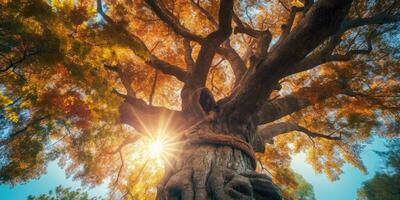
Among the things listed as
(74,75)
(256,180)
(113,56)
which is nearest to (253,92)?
(256,180)

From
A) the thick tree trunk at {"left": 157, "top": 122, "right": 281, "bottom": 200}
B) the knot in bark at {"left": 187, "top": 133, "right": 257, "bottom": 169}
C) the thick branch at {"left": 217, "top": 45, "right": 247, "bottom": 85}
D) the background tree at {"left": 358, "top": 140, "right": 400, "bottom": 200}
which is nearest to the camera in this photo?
the thick tree trunk at {"left": 157, "top": 122, "right": 281, "bottom": 200}

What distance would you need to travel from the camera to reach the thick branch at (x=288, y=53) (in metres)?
2.80

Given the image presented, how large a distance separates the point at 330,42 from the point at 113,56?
4.54 metres

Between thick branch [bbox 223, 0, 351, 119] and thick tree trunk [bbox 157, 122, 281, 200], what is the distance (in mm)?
841

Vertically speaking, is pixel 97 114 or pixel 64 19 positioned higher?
pixel 64 19

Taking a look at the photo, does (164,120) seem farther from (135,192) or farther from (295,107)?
(135,192)

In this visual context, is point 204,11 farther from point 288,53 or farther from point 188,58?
point 288,53

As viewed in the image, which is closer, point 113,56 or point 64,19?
point 64,19

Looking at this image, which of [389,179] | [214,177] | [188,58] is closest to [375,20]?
[188,58]

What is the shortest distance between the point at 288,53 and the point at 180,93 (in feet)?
7.61

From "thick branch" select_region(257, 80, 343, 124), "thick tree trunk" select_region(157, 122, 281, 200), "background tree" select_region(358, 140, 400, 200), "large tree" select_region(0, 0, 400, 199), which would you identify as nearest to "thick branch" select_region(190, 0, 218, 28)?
"large tree" select_region(0, 0, 400, 199)

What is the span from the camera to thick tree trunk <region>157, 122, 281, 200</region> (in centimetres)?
257

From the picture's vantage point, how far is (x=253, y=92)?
12.6ft

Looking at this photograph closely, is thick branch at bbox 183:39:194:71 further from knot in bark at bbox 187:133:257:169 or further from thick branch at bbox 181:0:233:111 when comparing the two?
knot in bark at bbox 187:133:257:169
